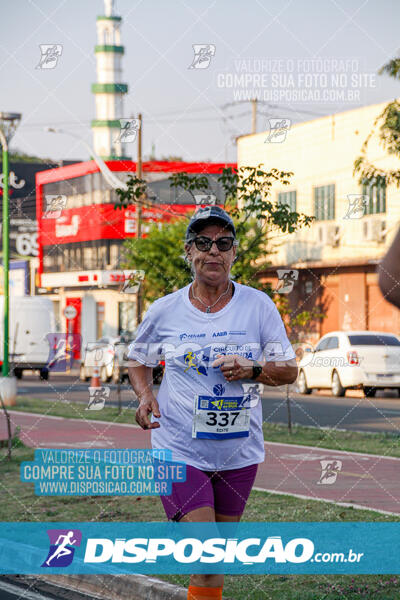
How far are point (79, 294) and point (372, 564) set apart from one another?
5473cm

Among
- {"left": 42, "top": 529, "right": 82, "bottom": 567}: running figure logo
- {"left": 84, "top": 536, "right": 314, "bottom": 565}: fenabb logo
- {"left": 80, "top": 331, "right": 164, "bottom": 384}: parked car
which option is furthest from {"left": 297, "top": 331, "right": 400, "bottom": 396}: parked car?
{"left": 84, "top": 536, "right": 314, "bottom": 565}: fenabb logo

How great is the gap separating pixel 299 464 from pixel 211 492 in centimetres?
735

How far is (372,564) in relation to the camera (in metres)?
6.65

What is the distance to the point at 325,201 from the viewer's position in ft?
129

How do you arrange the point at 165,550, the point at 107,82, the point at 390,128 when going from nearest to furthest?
the point at 165,550 → the point at 390,128 → the point at 107,82

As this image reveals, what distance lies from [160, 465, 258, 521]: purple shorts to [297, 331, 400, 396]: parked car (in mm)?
20079

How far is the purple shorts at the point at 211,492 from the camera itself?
4.70 metres

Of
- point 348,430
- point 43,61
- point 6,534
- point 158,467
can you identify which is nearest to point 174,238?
point 348,430

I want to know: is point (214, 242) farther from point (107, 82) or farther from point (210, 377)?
point (107, 82)

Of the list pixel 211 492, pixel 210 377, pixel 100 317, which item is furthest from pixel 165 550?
pixel 100 317

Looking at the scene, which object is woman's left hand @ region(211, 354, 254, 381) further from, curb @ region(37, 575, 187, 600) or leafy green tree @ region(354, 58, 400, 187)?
leafy green tree @ region(354, 58, 400, 187)

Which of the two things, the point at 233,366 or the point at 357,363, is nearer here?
the point at 233,366

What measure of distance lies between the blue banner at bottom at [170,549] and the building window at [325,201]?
1234 inches

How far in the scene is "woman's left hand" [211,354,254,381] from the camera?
461 centimetres
